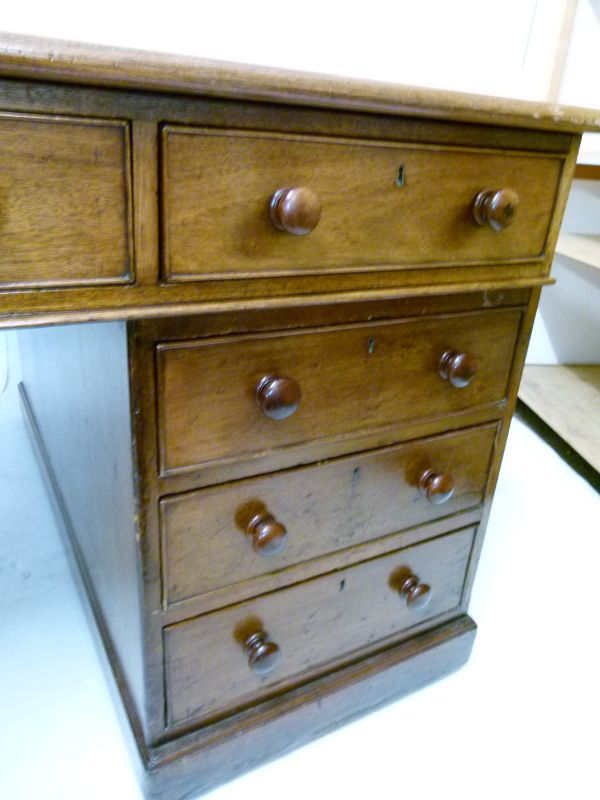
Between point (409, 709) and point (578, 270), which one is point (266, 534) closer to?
point (409, 709)

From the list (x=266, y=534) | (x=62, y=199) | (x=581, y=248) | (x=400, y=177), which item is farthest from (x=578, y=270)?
(x=62, y=199)

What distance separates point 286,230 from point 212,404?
19 centimetres

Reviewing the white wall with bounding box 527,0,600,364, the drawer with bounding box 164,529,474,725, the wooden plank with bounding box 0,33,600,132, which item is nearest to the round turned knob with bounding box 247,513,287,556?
the drawer with bounding box 164,529,474,725

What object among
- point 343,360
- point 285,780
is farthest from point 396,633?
point 343,360

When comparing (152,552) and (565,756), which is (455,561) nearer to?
(565,756)

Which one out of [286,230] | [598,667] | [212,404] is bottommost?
[598,667]

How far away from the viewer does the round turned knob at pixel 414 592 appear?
3.03 ft

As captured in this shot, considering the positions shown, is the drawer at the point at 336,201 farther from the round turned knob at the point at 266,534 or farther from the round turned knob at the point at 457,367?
the round turned knob at the point at 266,534

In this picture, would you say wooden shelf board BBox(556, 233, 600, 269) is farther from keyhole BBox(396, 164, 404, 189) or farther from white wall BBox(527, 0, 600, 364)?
keyhole BBox(396, 164, 404, 189)

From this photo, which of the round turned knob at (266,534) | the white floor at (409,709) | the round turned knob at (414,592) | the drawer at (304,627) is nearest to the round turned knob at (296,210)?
the round turned knob at (266,534)

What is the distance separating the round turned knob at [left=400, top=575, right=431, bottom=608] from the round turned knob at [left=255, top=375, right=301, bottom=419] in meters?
0.41

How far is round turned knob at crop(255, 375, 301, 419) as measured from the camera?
0.65 meters

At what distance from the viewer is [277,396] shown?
2.12 ft

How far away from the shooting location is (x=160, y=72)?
0.47 meters
